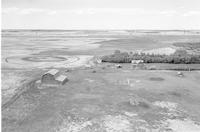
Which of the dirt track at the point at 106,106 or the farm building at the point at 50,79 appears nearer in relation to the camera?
the dirt track at the point at 106,106

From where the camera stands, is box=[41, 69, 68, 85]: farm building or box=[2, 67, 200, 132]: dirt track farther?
box=[41, 69, 68, 85]: farm building

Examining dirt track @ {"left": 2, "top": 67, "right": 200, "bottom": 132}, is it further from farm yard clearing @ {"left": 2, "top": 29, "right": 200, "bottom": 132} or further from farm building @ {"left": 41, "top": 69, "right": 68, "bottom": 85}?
farm building @ {"left": 41, "top": 69, "right": 68, "bottom": 85}

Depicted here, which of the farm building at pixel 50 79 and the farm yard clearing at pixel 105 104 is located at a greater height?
the farm building at pixel 50 79

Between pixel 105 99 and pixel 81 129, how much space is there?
178 inches

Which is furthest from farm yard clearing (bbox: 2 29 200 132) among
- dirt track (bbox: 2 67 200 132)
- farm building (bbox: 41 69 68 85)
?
farm building (bbox: 41 69 68 85)

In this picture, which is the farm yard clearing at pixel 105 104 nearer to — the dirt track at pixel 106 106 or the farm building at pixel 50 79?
the dirt track at pixel 106 106

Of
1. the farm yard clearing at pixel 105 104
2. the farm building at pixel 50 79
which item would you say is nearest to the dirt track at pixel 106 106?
the farm yard clearing at pixel 105 104

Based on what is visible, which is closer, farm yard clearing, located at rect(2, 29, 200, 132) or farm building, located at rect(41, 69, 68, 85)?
farm yard clearing, located at rect(2, 29, 200, 132)

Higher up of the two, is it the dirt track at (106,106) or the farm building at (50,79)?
the farm building at (50,79)

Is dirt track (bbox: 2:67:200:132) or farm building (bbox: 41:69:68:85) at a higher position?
farm building (bbox: 41:69:68:85)

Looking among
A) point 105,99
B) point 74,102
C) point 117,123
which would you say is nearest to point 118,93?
point 105,99

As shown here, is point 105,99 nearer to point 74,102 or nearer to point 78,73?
point 74,102

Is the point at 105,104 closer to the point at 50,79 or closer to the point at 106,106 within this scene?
the point at 106,106

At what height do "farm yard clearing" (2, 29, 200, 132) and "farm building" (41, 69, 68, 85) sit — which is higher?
"farm building" (41, 69, 68, 85)
